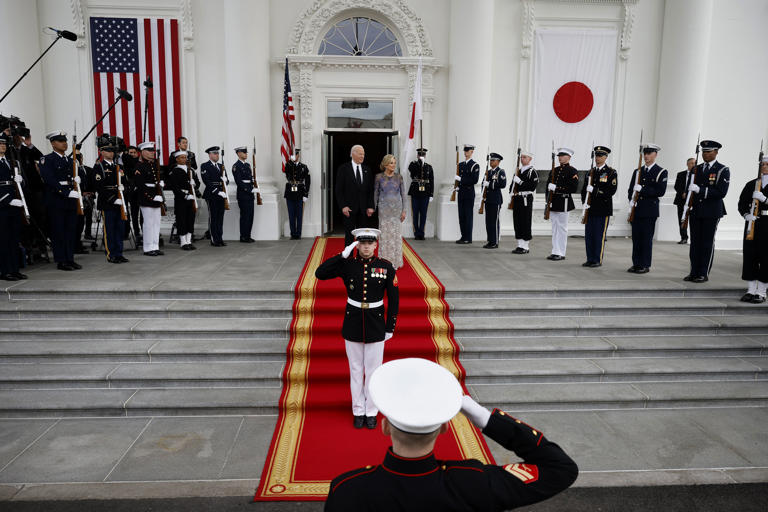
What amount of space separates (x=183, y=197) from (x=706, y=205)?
355 inches

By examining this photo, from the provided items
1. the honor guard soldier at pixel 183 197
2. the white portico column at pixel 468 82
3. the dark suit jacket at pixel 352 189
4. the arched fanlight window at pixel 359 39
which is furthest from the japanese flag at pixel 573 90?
the honor guard soldier at pixel 183 197

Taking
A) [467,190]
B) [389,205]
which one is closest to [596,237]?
[467,190]

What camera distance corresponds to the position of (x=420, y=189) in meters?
11.8

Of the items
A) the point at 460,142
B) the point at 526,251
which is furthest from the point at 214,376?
the point at 460,142

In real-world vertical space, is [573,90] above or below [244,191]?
above

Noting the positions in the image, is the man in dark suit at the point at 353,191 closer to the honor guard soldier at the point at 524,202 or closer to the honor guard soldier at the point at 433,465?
the honor guard soldier at the point at 524,202

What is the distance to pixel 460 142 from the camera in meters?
11.9

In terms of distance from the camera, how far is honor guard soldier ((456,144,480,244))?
11.1 meters

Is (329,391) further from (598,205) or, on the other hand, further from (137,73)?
(137,73)

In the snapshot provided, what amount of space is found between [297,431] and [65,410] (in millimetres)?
2353

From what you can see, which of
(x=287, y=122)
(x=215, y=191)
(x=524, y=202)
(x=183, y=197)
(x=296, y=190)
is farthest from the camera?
(x=296, y=190)

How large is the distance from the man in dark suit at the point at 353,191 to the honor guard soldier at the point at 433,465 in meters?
6.13

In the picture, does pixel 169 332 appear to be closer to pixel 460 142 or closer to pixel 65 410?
pixel 65 410

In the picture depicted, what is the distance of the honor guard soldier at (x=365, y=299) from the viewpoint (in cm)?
462
